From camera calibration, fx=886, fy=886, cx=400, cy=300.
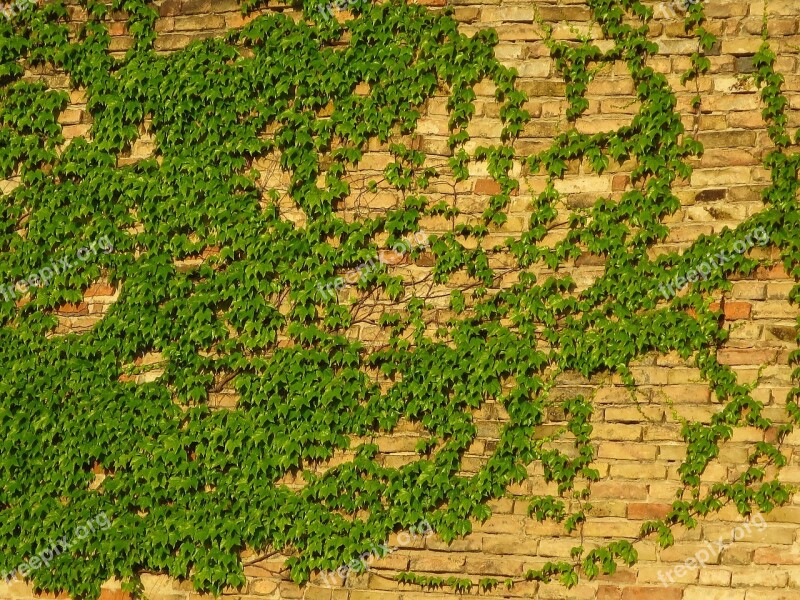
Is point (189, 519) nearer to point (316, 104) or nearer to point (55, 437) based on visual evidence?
point (55, 437)

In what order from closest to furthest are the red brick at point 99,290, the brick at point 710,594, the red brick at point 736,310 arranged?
the brick at point 710,594
the red brick at point 736,310
the red brick at point 99,290

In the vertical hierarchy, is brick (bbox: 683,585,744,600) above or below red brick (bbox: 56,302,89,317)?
below

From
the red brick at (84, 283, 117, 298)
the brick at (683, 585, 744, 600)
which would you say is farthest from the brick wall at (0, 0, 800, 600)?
the red brick at (84, 283, 117, 298)

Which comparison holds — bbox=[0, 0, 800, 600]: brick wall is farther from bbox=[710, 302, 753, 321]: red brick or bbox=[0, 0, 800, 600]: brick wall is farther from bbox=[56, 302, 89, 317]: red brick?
bbox=[56, 302, 89, 317]: red brick

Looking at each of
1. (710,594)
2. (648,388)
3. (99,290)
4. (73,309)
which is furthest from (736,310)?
(73,309)

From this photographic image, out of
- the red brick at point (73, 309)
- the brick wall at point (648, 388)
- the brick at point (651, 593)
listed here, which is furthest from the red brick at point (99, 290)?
the brick at point (651, 593)

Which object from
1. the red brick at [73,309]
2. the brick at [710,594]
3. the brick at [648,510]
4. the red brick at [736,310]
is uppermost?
the red brick at [73,309]

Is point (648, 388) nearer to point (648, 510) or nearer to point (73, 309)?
point (648, 510)

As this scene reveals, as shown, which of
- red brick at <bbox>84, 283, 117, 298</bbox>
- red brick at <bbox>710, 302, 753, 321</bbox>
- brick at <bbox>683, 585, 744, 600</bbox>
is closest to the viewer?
brick at <bbox>683, 585, 744, 600</bbox>

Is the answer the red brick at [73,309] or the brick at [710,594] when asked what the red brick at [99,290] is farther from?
the brick at [710,594]
